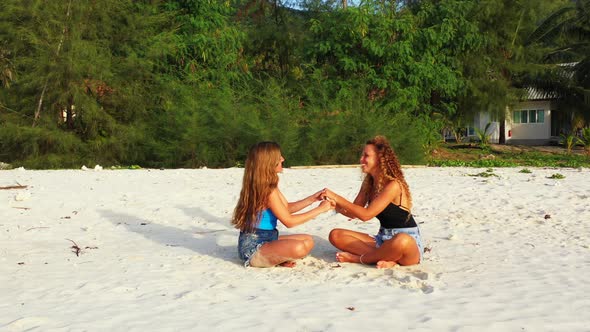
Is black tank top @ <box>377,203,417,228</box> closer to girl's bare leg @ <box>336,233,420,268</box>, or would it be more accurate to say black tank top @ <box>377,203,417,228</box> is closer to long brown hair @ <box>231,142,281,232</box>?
girl's bare leg @ <box>336,233,420,268</box>

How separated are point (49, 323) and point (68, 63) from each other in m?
14.4

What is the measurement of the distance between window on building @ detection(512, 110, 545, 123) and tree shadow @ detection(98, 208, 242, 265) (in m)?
28.0

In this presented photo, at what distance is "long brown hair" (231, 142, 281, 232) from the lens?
16.7ft

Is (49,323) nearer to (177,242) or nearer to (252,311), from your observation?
(252,311)

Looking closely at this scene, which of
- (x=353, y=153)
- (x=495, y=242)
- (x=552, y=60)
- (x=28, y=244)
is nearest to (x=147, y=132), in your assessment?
(x=353, y=153)

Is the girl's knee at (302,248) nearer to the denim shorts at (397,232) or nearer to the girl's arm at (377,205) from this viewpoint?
the girl's arm at (377,205)

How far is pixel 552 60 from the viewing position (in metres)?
32.6

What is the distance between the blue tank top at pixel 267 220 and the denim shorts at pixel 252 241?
36 mm

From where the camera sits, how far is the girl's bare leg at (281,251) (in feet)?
17.0

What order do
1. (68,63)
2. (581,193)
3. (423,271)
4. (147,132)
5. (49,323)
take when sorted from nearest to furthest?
1. (49,323)
2. (423,271)
3. (581,193)
4. (68,63)
5. (147,132)

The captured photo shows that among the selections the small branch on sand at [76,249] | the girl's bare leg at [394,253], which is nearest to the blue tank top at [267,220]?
the girl's bare leg at [394,253]

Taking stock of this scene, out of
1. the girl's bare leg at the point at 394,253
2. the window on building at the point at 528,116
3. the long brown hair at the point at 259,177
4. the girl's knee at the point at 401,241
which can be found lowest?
the girl's bare leg at the point at 394,253

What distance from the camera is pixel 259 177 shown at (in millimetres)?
5082

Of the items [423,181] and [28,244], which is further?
[423,181]
